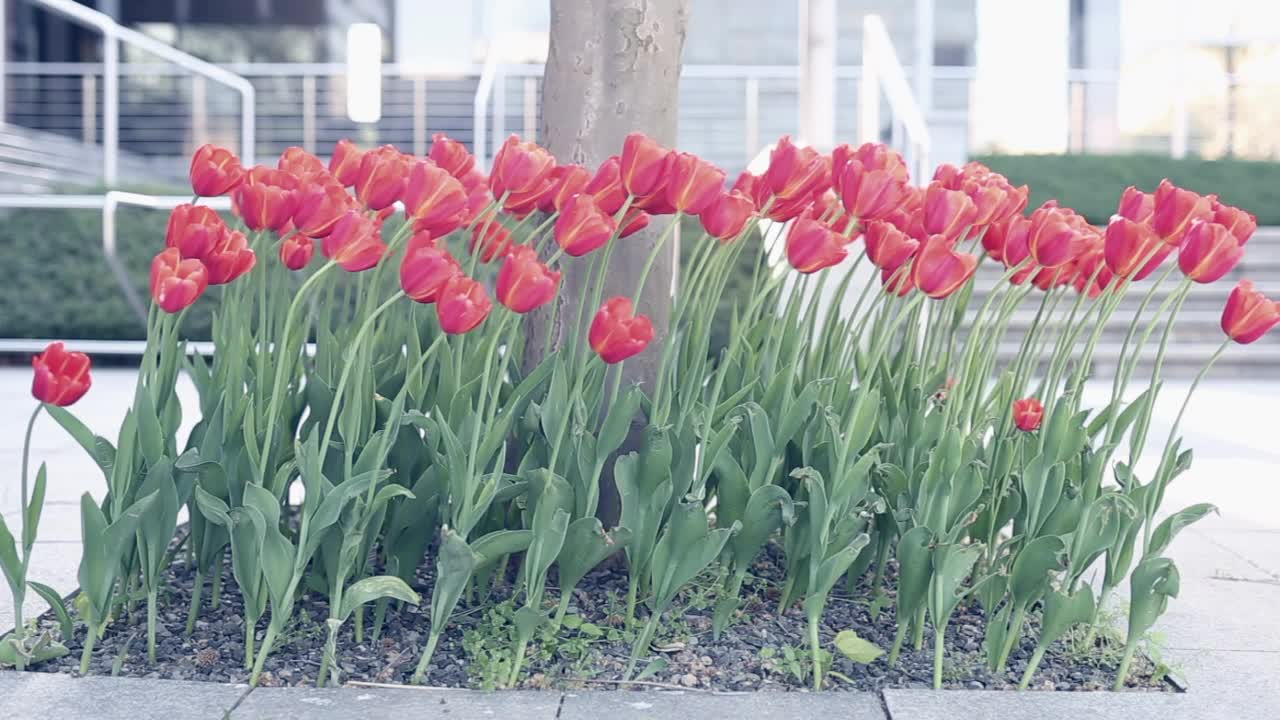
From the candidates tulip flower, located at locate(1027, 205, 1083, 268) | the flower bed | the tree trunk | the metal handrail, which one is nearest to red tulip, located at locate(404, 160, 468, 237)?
the flower bed

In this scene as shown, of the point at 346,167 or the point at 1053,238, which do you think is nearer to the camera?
the point at 1053,238

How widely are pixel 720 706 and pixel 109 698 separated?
0.87m

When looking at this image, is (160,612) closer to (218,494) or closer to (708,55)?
(218,494)

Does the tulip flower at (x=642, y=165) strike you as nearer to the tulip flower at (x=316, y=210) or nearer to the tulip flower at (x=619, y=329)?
the tulip flower at (x=619, y=329)

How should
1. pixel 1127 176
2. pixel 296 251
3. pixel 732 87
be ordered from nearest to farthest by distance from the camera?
pixel 296 251, pixel 1127 176, pixel 732 87

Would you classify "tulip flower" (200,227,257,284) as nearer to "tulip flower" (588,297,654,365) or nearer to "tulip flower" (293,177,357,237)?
"tulip flower" (293,177,357,237)

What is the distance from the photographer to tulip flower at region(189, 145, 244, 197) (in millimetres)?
2045

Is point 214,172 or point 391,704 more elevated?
point 214,172

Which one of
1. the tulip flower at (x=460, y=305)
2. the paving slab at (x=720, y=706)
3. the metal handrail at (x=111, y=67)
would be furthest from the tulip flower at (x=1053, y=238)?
the metal handrail at (x=111, y=67)

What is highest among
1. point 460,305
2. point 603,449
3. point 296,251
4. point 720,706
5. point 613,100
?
point 613,100

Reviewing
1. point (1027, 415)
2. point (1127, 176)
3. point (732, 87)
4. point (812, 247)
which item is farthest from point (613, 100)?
point (732, 87)

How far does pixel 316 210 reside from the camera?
1.92 metres

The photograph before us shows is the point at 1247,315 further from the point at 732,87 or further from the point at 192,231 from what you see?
the point at 732,87

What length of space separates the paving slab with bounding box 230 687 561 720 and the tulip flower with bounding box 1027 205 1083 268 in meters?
0.99
